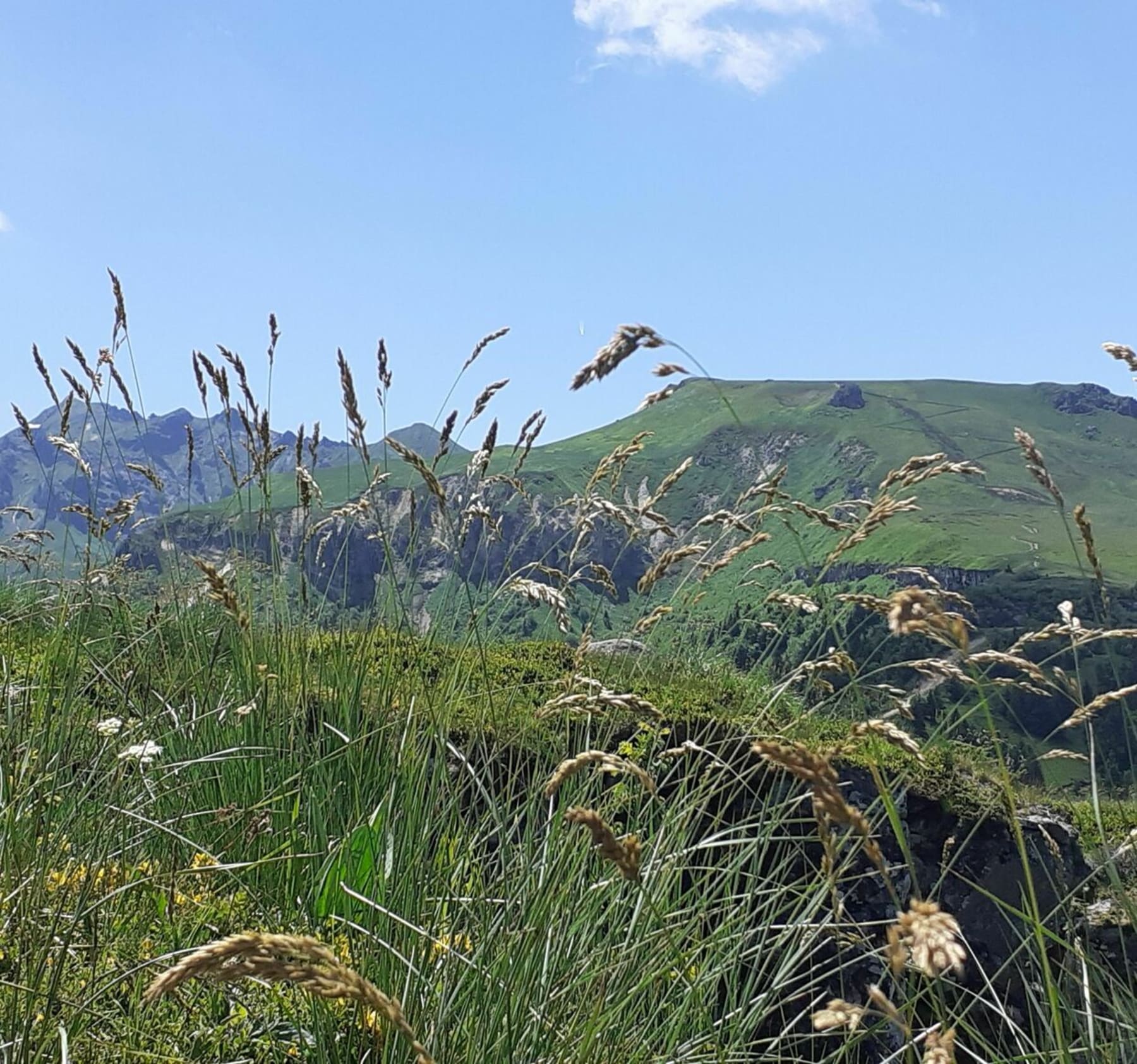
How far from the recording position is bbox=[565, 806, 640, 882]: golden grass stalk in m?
1.11

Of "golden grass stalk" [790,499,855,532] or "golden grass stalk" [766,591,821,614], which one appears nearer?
"golden grass stalk" [790,499,855,532]

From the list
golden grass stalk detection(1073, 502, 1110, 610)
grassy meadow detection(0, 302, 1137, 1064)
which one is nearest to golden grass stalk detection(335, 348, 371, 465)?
grassy meadow detection(0, 302, 1137, 1064)

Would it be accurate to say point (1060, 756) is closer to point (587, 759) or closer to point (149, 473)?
point (587, 759)

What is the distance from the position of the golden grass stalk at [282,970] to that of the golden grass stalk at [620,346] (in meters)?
1.14

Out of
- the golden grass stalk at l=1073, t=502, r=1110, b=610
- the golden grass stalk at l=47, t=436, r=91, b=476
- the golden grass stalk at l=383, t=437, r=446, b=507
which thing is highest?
the golden grass stalk at l=47, t=436, r=91, b=476

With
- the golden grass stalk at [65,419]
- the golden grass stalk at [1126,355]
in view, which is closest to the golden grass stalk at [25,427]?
the golden grass stalk at [65,419]

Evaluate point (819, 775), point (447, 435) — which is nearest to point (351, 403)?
point (447, 435)

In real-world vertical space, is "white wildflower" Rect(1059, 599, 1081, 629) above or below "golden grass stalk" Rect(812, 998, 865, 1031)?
above

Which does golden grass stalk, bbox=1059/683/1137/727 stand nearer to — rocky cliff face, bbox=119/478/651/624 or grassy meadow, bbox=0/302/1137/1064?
grassy meadow, bbox=0/302/1137/1064

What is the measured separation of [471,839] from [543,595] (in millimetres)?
869

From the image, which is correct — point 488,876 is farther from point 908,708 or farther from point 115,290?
point 115,290

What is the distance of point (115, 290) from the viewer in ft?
12.6

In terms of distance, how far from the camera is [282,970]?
894mm

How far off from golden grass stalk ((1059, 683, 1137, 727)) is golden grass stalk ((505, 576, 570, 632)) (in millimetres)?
1071
